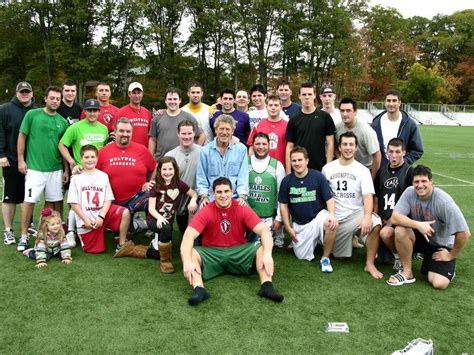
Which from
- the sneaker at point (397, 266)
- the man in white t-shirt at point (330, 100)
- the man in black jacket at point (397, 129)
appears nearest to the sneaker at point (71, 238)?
the man in white t-shirt at point (330, 100)

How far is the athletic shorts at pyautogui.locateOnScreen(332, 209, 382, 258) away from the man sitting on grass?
477mm

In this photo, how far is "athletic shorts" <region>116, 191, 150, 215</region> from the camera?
5305 mm

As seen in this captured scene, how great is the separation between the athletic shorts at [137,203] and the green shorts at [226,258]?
1.32 metres

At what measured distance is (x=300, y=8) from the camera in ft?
142

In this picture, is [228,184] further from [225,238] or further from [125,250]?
[125,250]

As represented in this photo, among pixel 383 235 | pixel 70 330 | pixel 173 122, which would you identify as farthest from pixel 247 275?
pixel 173 122

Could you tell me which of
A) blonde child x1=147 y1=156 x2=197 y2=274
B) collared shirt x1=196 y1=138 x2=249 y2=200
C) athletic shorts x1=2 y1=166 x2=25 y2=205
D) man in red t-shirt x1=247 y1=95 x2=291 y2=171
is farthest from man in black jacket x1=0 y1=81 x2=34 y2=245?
man in red t-shirt x1=247 y1=95 x2=291 y2=171

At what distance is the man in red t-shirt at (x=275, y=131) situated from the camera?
550cm

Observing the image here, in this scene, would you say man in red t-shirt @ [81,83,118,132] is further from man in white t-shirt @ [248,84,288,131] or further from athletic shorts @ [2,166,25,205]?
man in white t-shirt @ [248,84,288,131]

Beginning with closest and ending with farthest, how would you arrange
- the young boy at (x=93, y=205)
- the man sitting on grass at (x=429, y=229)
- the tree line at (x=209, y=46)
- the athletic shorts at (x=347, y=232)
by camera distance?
the man sitting on grass at (x=429, y=229) < the athletic shorts at (x=347, y=232) < the young boy at (x=93, y=205) < the tree line at (x=209, y=46)

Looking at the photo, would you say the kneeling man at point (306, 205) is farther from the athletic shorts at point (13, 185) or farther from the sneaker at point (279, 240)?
the athletic shorts at point (13, 185)

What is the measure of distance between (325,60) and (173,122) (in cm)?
4184

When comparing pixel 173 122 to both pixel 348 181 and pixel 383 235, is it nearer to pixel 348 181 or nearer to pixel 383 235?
pixel 348 181

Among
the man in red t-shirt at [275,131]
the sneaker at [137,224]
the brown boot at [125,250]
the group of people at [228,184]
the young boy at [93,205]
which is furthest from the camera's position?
the sneaker at [137,224]
